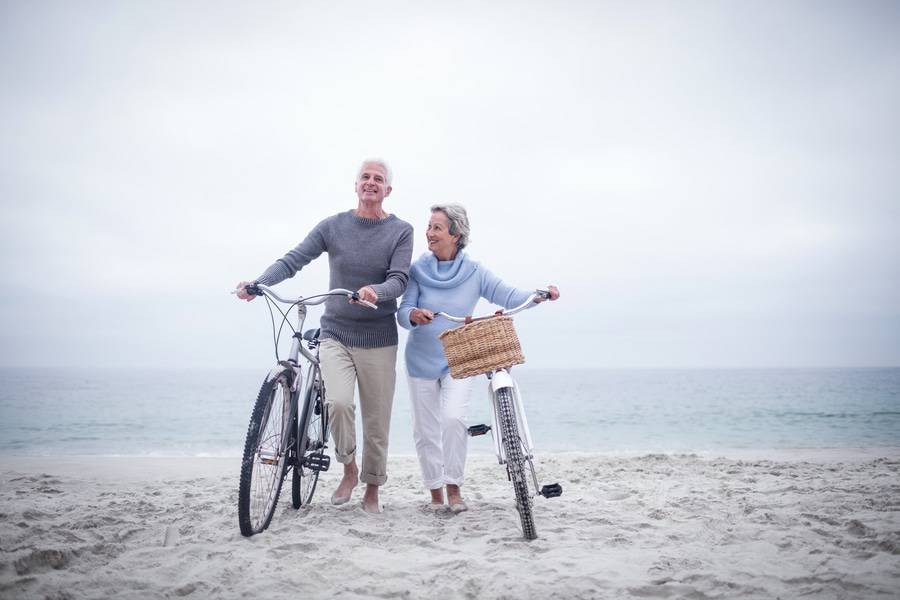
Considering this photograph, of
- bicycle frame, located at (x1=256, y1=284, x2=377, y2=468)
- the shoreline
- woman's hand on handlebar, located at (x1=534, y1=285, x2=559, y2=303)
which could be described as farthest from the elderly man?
the shoreline

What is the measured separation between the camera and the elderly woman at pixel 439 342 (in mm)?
3869

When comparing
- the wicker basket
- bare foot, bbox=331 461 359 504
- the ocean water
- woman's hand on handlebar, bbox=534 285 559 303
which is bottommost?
the ocean water

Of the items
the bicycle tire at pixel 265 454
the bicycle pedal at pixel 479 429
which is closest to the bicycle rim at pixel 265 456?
the bicycle tire at pixel 265 454

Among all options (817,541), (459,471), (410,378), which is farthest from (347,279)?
(817,541)

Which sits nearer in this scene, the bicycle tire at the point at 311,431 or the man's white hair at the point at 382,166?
the bicycle tire at the point at 311,431

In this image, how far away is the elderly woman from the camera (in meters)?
3.87

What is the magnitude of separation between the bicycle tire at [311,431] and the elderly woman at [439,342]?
681 millimetres

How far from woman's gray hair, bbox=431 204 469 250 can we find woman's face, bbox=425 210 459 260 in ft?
0.10

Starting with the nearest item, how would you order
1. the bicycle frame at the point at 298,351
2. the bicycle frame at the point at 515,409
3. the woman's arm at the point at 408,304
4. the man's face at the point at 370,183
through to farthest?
the bicycle frame at the point at 515,409 → the bicycle frame at the point at 298,351 → the woman's arm at the point at 408,304 → the man's face at the point at 370,183

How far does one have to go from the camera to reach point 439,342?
12.9 ft

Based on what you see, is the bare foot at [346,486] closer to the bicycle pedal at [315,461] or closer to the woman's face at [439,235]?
the bicycle pedal at [315,461]

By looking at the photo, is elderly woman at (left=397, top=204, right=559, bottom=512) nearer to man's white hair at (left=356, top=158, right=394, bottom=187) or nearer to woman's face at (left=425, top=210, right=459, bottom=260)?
woman's face at (left=425, top=210, right=459, bottom=260)

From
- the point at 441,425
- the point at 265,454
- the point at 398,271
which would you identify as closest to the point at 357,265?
the point at 398,271

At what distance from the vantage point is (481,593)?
8.01 ft
